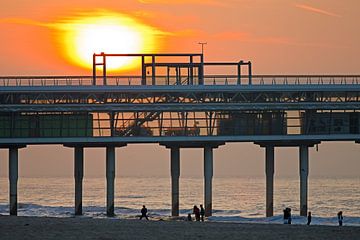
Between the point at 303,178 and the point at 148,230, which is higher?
the point at 303,178

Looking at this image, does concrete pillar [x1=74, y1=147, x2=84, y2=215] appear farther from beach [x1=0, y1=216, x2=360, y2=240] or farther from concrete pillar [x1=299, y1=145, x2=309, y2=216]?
beach [x1=0, y1=216, x2=360, y2=240]

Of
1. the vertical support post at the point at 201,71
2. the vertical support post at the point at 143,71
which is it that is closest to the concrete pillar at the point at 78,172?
the vertical support post at the point at 143,71

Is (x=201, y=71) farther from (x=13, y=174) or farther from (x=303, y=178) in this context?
(x=13, y=174)

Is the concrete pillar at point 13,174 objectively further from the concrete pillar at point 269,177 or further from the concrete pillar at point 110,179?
the concrete pillar at point 269,177

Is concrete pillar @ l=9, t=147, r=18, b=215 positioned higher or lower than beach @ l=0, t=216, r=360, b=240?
higher

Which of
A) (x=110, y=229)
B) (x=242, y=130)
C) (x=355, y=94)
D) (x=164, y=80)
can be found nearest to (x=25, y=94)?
(x=164, y=80)

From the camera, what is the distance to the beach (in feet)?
171

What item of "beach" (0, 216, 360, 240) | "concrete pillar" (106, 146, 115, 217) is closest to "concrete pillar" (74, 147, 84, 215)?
"concrete pillar" (106, 146, 115, 217)

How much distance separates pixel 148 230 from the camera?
55469 millimetres

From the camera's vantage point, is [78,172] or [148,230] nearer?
[148,230]

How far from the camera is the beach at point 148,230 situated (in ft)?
171

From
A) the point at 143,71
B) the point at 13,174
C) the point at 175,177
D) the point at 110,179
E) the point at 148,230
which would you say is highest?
the point at 143,71

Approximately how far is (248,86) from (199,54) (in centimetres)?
538

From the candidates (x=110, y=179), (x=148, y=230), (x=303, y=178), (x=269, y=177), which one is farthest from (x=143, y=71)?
(x=148, y=230)
